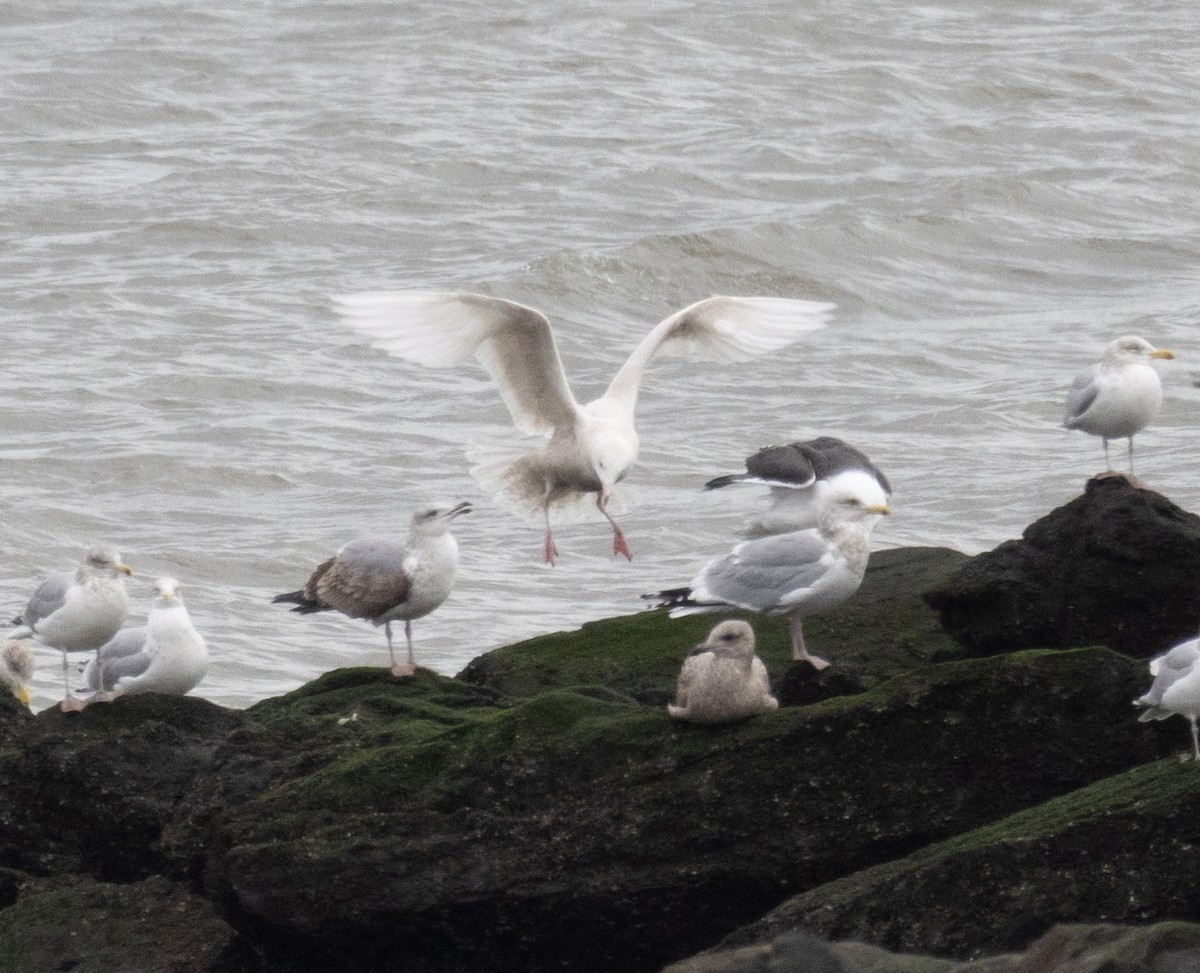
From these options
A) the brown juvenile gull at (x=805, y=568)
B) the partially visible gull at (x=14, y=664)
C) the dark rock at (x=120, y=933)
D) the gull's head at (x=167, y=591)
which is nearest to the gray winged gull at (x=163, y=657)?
the gull's head at (x=167, y=591)

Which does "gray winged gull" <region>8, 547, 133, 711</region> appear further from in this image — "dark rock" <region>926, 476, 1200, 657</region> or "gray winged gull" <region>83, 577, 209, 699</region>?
"dark rock" <region>926, 476, 1200, 657</region>

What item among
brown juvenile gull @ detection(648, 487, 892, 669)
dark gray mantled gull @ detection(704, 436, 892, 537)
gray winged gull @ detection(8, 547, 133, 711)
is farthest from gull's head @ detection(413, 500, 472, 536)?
dark gray mantled gull @ detection(704, 436, 892, 537)

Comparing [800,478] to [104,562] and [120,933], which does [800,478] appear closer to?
[104,562]

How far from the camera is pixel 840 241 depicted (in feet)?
73.5

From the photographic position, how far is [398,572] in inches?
314

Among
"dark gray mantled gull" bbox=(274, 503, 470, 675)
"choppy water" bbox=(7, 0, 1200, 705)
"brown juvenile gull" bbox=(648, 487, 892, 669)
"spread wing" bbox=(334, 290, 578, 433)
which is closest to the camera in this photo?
"brown juvenile gull" bbox=(648, 487, 892, 669)

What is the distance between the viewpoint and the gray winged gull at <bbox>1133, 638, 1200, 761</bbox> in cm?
555

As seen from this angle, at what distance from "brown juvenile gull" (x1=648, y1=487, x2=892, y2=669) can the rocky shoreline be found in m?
0.26

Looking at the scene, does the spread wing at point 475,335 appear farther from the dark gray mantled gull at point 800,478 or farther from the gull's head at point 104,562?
the gull's head at point 104,562

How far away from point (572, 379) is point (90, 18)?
578 inches

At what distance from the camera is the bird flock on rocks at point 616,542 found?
6.49 meters

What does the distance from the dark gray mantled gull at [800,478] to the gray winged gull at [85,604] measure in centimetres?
272

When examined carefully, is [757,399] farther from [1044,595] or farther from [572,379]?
[1044,595]

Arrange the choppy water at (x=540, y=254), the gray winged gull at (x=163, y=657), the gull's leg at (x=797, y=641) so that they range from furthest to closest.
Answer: the choppy water at (x=540, y=254), the gray winged gull at (x=163, y=657), the gull's leg at (x=797, y=641)
